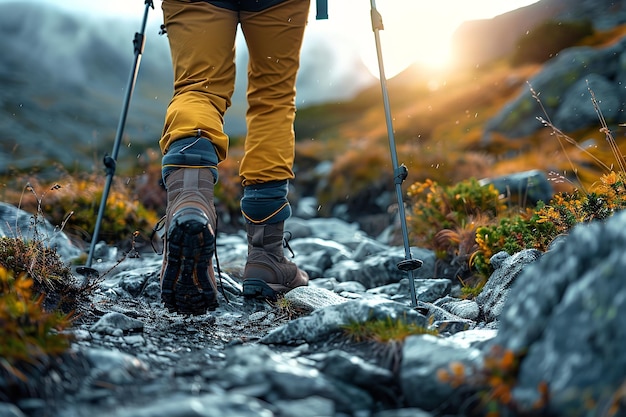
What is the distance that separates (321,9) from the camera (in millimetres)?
3502

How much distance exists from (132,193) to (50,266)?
5561 mm

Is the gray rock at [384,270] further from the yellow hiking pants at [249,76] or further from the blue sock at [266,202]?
the yellow hiking pants at [249,76]

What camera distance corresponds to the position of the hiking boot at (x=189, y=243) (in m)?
2.68

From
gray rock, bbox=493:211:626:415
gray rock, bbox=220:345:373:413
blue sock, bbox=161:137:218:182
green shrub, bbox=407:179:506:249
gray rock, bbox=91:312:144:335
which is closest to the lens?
gray rock, bbox=493:211:626:415

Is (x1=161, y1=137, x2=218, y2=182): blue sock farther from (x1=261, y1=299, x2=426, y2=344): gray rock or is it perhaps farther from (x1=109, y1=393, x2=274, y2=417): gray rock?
(x1=109, y1=393, x2=274, y2=417): gray rock

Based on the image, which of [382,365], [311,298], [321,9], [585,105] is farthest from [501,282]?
[585,105]

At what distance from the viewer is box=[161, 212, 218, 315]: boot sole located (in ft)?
8.75

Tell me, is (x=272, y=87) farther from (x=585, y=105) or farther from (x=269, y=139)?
(x=585, y=105)

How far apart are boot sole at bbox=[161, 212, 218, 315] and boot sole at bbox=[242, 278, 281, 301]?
779mm

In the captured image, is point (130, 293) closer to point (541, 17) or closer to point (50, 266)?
point (50, 266)

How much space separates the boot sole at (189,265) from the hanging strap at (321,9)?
5.08ft

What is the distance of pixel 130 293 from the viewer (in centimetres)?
382

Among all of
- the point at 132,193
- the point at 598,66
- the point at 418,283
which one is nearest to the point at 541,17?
the point at 598,66

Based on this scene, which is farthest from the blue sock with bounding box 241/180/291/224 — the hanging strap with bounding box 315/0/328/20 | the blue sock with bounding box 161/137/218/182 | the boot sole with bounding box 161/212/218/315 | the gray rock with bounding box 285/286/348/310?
the hanging strap with bounding box 315/0/328/20
